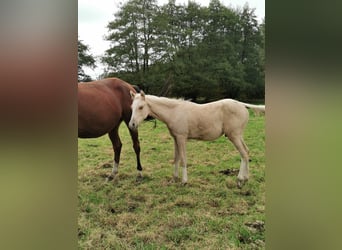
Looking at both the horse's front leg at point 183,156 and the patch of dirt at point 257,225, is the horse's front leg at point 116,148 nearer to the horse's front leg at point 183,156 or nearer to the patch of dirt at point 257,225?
the horse's front leg at point 183,156

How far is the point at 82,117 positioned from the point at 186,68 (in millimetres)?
360

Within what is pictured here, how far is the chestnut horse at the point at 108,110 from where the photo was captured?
1019mm

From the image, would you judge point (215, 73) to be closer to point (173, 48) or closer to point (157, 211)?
point (173, 48)

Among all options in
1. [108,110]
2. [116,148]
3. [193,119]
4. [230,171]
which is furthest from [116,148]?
[230,171]

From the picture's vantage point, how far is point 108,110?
3.46 feet

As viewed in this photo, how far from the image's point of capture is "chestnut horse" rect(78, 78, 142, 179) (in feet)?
3.34

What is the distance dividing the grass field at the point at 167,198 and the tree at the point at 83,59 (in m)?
0.20

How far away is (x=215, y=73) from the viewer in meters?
1.01

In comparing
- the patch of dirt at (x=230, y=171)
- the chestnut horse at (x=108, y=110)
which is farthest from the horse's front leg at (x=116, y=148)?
the patch of dirt at (x=230, y=171)

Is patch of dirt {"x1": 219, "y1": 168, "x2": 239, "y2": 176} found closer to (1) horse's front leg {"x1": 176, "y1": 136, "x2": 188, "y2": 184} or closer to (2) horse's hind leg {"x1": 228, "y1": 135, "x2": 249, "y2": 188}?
(2) horse's hind leg {"x1": 228, "y1": 135, "x2": 249, "y2": 188}

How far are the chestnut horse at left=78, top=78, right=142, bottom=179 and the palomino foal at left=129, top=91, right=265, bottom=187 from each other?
0.03m

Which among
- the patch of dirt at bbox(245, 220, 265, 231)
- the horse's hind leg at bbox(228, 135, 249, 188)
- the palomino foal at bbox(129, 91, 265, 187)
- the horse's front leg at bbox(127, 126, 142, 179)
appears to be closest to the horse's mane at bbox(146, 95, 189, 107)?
the palomino foal at bbox(129, 91, 265, 187)

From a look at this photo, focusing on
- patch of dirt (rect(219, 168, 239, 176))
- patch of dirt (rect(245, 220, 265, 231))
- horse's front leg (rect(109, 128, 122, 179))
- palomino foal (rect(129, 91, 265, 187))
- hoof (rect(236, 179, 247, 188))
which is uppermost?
palomino foal (rect(129, 91, 265, 187))

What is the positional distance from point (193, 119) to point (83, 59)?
39 centimetres
